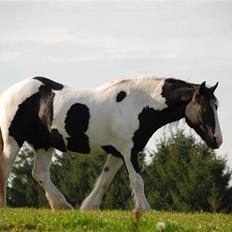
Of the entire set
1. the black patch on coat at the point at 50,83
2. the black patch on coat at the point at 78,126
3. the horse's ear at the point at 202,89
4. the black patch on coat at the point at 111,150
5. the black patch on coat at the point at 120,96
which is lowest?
the black patch on coat at the point at 111,150

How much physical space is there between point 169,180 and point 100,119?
40856 millimetres

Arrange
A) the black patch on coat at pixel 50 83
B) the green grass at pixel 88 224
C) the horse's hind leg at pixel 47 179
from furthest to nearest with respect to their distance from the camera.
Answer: the black patch on coat at pixel 50 83 → the horse's hind leg at pixel 47 179 → the green grass at pixel 88 224

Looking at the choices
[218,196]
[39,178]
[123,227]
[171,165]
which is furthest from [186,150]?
[123,227]

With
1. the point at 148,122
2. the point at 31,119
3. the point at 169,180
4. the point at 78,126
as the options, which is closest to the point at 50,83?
the point at 31,119

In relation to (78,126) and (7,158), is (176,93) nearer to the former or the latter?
(78,126)

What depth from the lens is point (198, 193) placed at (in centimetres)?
5128

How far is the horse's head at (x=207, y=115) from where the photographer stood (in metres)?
13.7

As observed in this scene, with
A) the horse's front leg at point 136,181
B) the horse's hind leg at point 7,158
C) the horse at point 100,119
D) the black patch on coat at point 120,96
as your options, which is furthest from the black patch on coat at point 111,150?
the horse's hind leg at point 7,158

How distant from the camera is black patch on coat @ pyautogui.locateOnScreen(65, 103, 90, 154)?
547 inches

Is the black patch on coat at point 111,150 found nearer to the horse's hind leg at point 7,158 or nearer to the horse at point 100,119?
the horse at point 100,119

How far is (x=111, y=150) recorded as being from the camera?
1382 cm

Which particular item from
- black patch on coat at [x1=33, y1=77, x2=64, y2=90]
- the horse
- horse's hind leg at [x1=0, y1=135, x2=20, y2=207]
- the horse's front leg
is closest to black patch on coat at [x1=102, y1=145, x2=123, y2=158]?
the horse

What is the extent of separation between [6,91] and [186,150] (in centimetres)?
4077

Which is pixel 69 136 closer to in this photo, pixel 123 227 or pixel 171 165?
pixel 123 227
